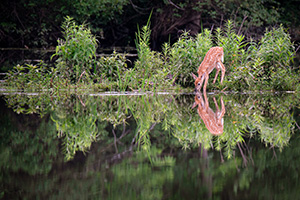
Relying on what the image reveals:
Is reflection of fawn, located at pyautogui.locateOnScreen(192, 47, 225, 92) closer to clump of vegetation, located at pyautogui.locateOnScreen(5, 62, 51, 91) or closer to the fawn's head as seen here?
the fawn's head

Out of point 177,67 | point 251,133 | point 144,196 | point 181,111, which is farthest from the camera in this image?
point 177,67

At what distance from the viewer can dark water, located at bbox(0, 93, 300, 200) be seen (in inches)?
90.9

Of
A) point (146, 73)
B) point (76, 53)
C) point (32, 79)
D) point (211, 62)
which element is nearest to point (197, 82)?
point (211, 62)

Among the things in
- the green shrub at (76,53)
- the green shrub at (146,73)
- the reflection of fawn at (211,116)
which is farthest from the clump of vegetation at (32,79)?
the reflection of fawn at (211,116)

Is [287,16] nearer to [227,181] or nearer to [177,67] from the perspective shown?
[177,67]

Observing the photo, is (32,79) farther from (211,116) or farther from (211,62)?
(211,116)

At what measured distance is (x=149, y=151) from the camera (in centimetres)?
348

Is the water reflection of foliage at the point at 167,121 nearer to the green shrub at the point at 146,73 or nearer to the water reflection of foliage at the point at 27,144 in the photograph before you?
the water reflection of foliage at the point at 27,144

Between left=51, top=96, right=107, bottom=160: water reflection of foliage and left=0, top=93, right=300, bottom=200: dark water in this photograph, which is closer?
left=0, top=93, right=300, bottom=200: dark water

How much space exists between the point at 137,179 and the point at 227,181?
49cm

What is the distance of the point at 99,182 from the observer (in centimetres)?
242

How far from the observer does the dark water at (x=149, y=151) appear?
231 centimetres

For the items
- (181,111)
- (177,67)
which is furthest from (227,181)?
(177,67)

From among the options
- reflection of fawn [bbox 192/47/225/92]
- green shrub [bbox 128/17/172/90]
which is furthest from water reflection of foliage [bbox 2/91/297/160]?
green shrub [bbox 128/17/172/90]
